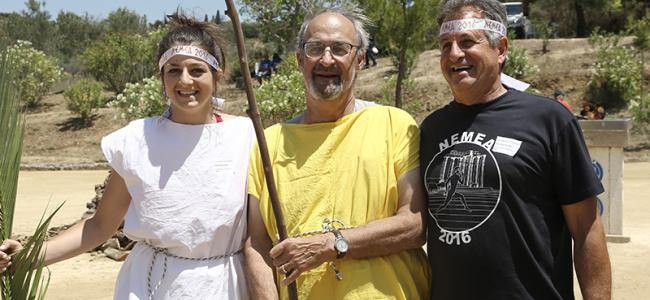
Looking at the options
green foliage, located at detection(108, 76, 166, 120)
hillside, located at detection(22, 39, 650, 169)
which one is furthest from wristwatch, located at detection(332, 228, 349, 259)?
hillside, located at detection(22, 39, 650, 169)

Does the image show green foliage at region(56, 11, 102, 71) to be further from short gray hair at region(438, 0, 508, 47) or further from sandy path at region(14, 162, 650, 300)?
short gray hair at region(438, 0, 508, 47)

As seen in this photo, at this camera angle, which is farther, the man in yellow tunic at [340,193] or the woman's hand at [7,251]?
the woman's hand at [7,251]

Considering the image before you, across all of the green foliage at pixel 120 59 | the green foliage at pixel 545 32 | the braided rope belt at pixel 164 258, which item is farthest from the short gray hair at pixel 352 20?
the green foliage at pixel 120 59

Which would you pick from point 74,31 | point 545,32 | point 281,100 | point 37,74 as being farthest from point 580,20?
point 74,31

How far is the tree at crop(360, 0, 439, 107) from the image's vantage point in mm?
19922

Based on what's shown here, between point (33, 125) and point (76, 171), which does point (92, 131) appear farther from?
point (76, 171)

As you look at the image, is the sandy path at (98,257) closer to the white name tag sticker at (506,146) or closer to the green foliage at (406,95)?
the white name tag sticker at (506,146)

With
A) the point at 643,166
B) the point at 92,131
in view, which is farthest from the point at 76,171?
the point at 643,166

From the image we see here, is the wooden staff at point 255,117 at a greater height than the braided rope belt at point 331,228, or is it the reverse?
the wooden staff at point 255,117

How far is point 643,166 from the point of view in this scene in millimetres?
16203

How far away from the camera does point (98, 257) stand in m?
8.79

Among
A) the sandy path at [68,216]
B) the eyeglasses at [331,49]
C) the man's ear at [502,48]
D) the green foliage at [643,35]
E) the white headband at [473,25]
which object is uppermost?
the white headband at [473,25]

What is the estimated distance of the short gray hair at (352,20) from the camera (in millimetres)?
2750

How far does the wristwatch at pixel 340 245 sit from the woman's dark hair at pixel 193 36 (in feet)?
2.84
